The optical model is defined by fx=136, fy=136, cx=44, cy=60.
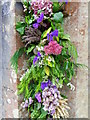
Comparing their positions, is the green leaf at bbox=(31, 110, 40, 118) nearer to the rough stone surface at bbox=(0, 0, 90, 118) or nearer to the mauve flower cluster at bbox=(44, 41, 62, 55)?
the rough stone surface at bbox=(0, 0, 90, 118)

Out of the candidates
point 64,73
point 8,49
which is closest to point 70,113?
point 64,73

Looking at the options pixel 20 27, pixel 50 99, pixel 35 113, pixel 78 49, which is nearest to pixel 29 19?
pixel 20 27

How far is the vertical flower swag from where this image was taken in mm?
944

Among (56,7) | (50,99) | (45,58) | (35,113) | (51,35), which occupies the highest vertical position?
(56,7)

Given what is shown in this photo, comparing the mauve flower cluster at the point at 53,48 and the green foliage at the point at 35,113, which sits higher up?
the mauve flower cluster at the point at 53,48

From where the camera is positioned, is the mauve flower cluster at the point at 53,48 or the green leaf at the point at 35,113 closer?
the mauve flower cluster at the point at 53,48

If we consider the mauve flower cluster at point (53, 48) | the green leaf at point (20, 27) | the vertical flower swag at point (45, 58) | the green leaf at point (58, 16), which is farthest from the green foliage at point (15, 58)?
the green leaf at point (58, 16)

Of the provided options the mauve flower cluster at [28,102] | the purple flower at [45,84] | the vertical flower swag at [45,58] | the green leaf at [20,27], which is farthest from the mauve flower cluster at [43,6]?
the mauve flower cluster at [28,102]

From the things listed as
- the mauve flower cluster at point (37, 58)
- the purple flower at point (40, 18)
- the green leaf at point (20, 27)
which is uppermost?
the purple flower at point (40, 18)

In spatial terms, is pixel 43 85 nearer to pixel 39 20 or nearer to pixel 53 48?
pixel 53 48

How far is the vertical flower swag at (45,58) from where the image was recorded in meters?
0.94

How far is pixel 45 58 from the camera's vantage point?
3.07 ft

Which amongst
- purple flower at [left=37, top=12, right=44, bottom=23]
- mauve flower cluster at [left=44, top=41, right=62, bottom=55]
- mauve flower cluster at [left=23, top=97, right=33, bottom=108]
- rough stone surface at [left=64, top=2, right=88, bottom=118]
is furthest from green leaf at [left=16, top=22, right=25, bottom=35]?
mauve flower cluster at [left=23, top=97, right=33, bottom=108]

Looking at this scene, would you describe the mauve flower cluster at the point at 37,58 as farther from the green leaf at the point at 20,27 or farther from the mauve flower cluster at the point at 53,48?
the green leaf at the point at 20,27
